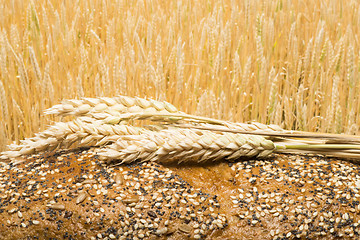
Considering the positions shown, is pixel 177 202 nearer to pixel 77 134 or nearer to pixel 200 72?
pixel 77 134

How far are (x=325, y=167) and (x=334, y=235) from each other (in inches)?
8.4

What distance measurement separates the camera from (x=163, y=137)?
118 cm

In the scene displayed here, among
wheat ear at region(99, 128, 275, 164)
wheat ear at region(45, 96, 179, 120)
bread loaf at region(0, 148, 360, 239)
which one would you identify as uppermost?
wheat ear at region(45, 96, 179, 120)

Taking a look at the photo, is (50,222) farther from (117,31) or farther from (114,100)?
(117,31)

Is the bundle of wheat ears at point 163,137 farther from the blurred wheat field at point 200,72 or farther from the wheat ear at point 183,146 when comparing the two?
the blurred wheat field at point 200,72

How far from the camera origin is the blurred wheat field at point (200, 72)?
149 cm

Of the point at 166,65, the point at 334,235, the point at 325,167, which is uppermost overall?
the point at 166,65

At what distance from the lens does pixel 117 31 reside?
2.00 meters

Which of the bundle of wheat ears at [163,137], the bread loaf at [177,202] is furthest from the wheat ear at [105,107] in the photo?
the bread loaf at [177,202]

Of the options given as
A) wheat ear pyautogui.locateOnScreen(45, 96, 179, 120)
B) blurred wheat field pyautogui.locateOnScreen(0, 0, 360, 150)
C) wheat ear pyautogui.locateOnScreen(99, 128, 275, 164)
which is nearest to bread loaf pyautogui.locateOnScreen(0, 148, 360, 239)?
wheat ear pyautogui.locateOnScreen(99, 128, 275, 164)

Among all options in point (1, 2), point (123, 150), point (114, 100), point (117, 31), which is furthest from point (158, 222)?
point (1, 2)

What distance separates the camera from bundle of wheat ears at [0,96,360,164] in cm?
117

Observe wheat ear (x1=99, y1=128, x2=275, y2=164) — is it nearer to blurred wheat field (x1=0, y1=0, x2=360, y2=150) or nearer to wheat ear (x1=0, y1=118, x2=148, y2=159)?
wheat ear (x1=0, y1=118, x2=148, y2=159)

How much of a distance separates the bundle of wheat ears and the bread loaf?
0.18 ft
